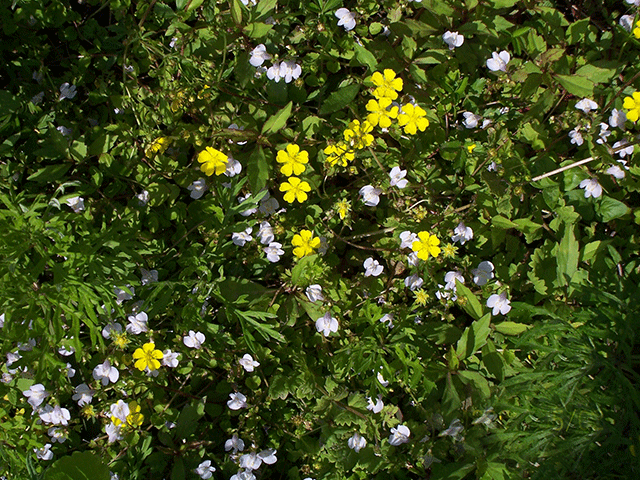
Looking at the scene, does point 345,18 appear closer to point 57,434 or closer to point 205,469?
point 205,469

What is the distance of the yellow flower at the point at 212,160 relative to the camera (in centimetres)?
297

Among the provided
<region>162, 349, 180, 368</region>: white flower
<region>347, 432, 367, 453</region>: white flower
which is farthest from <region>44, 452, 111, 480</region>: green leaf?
<region>347, 432, 367, 453</region>: white flower

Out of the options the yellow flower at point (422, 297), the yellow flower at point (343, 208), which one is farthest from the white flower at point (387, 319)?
the yellow flower at point (343, 208)

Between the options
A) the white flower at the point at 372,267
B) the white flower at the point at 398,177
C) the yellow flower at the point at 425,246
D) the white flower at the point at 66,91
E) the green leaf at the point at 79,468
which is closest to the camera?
the green leaf at the point at 79,468

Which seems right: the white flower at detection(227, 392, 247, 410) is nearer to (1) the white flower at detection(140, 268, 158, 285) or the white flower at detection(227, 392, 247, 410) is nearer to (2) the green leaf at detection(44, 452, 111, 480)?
(2) the green leaf at detection(44, 452, 111, 480)

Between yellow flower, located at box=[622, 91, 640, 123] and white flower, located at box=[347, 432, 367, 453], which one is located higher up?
yellow flower, located at box=[622, 91, 640, 123]

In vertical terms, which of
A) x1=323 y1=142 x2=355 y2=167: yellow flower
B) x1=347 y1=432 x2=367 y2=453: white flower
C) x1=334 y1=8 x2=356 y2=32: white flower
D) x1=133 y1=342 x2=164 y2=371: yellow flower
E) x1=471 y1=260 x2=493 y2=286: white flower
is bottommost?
x1=347 y1=432 x2=367 y2=453: white flower

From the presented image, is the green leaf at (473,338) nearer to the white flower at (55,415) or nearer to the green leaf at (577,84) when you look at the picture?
the green leaf at (577,84)

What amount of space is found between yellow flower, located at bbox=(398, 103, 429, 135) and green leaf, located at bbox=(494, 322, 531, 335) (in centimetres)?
121

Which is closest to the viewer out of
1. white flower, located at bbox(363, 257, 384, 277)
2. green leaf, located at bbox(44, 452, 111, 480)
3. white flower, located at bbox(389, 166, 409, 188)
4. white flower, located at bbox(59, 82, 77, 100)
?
green leaf, located at bbox(44, 452, 111, 480)

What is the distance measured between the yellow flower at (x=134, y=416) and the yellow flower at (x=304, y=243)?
4.23 feet

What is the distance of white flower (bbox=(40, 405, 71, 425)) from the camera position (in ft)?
9.99

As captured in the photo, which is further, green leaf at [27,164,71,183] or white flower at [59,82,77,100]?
white flower at [59,82,77,100]

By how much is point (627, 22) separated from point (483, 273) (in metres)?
1.83
